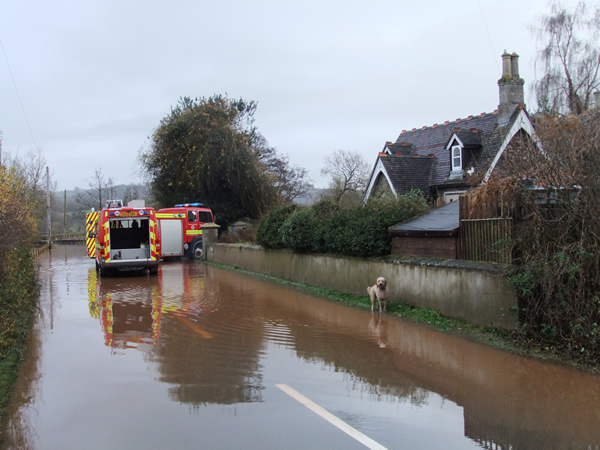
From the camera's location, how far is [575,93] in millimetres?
32500

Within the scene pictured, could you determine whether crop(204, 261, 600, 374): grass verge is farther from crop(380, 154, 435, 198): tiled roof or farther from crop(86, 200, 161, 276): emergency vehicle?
crop(380, 154, 435, 198): tiled roof

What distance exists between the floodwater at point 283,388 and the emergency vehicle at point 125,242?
9.44 metres

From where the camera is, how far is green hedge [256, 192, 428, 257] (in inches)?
535

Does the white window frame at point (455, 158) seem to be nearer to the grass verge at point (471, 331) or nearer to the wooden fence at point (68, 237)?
the grass verge at point (471, 331)

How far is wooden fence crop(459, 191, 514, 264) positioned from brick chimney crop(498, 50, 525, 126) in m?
15.3

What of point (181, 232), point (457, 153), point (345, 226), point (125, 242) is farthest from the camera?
point (181, 232)

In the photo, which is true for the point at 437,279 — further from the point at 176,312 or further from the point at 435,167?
the point at 435,167

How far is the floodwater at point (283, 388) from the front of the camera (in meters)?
5.14

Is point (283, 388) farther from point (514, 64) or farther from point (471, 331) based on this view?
point (514, 64)

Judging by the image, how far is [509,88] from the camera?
24766mm

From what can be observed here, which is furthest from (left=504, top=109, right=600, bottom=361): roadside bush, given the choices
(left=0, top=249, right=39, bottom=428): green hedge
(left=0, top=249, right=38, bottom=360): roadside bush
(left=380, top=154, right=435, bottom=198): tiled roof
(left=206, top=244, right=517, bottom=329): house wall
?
(left=380, top=154, right=435, bottom=198): tiled roof

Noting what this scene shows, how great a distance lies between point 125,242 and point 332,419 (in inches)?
738

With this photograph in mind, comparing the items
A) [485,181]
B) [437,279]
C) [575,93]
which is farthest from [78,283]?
[575,93]

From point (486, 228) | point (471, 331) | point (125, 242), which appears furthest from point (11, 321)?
point (125, 242)
